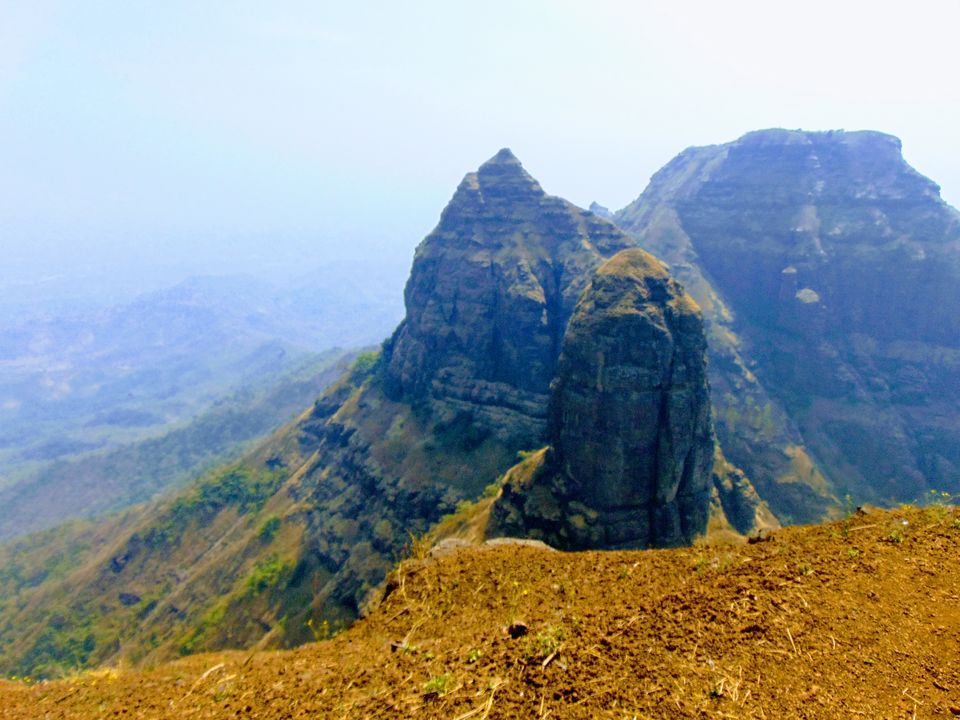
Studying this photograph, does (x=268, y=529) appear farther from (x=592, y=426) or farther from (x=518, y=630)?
(x=518, y=630)

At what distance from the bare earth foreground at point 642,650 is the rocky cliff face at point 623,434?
29.8 m

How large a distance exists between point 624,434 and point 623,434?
82 millimetres

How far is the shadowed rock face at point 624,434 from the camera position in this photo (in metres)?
39.7

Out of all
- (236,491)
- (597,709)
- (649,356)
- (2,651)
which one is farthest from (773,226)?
(2,651)

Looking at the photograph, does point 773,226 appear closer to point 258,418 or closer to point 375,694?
point 375,694

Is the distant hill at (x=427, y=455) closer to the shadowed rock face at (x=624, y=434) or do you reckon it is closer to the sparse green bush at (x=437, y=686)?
the shadowed rock face at (x=624, y=434)

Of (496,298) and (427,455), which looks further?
(496,298)

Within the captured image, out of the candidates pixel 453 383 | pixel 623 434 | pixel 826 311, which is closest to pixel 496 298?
pixel 453 383

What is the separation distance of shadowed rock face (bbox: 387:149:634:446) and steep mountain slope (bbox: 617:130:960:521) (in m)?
40.6

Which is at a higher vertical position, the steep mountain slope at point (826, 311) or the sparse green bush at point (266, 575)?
the steep mountain slope at point (826, 311)

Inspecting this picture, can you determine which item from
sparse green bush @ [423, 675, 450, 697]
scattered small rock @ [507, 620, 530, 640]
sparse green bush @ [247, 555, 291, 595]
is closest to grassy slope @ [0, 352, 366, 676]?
sparse green bush @ [247, 555, 291, 595]

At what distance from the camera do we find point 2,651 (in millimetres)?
77438

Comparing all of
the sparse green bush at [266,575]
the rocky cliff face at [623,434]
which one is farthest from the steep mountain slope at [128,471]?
the rocky cliff face at [623,434]

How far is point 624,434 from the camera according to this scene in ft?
130
